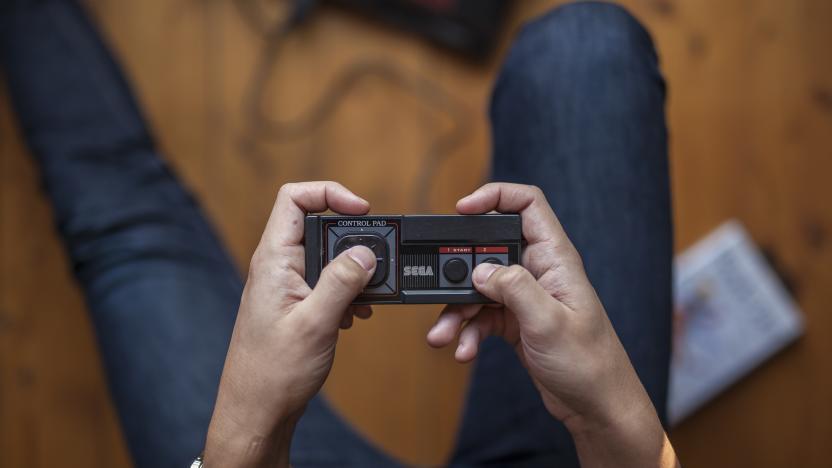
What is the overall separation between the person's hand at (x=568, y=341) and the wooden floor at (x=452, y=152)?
0.63 meters

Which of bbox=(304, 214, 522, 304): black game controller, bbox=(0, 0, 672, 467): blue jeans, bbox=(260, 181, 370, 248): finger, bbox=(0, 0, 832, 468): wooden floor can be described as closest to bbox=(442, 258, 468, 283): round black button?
bbox=(304, 214, 522, 304): black game controller

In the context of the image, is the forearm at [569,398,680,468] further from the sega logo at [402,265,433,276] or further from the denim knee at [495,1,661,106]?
the denim knee at [495,1,661,106]

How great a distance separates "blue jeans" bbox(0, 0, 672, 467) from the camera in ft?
2.54

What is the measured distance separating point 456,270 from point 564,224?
243 mm

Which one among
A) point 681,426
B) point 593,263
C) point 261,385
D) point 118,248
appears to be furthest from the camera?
point 681,426

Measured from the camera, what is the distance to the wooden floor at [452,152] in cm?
121

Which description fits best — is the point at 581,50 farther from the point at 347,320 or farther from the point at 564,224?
the point at 347,320

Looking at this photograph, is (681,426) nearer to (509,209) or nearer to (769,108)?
(769,108)

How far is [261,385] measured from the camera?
21.3 inches

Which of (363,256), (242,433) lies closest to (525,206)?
(363,256)

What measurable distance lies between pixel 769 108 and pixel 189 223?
105 cm

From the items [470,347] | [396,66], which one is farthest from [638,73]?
[396,66]

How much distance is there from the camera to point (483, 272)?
0.58m

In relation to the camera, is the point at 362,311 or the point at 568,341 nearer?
the point at 568,341
